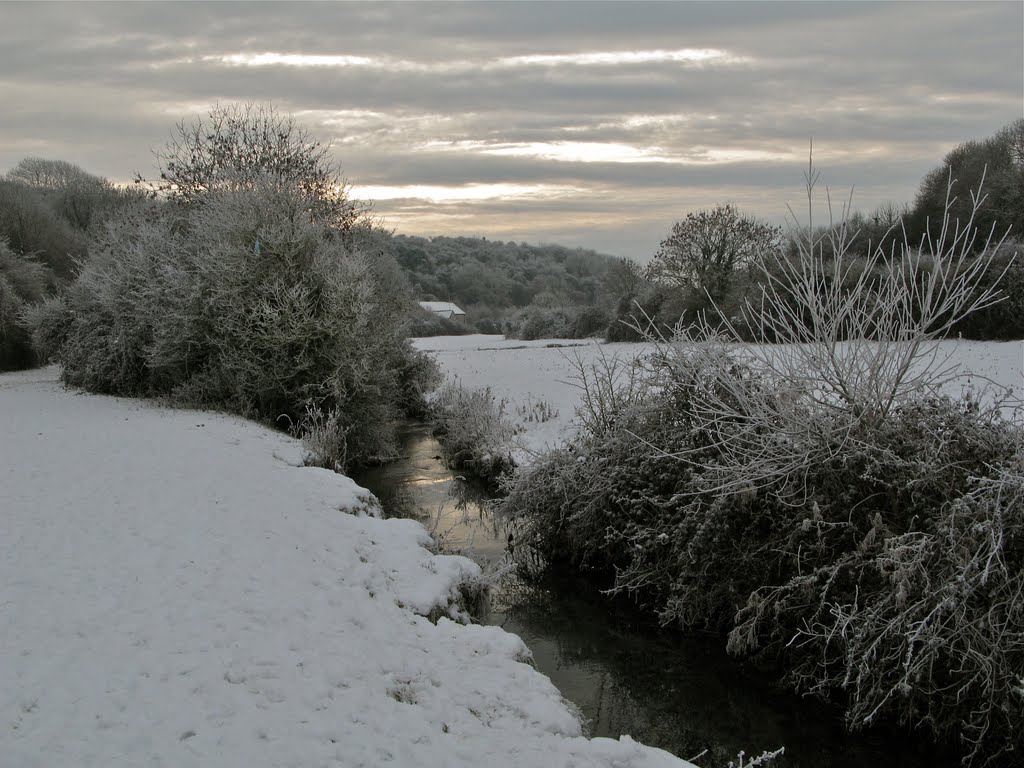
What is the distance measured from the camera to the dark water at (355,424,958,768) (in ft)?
22.8

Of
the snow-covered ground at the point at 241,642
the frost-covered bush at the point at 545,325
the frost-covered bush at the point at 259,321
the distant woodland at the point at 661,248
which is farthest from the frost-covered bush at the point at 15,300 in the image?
the frost-covered bush at the point at 545,325

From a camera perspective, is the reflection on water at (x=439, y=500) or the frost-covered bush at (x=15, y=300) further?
the frost-covered bush at (x=15, y=300)

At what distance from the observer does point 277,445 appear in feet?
50.0

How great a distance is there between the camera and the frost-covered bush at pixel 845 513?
21.4 feet

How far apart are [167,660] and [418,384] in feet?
66.7

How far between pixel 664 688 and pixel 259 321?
13.5 m

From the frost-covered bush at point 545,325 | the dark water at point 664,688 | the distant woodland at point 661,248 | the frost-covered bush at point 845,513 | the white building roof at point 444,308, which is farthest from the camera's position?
the white building roof at point 444,308

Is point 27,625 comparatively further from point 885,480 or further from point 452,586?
point 885,480

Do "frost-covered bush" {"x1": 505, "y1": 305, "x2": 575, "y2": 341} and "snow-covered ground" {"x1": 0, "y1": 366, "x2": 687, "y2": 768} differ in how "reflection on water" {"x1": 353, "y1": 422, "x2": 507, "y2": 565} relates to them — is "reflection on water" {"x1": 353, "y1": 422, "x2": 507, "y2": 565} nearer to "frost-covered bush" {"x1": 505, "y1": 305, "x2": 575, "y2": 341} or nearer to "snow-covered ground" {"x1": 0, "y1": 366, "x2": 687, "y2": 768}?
"snow-covered ground" {"x1": 0, "y1": 366, "x2": 687, "y2": 768}

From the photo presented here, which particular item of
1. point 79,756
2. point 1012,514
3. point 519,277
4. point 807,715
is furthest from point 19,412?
point 519,277

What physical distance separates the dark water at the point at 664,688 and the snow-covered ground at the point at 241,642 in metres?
1.18

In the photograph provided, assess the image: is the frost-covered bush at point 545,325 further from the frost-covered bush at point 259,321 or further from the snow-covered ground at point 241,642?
the snow-covered ground at point 241,642

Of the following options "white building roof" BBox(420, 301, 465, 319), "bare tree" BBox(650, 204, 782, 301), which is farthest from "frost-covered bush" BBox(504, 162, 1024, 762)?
"white building roof" BBox(420, 301, 465, 319)

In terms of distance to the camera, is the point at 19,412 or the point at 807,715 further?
the point at 19,412
